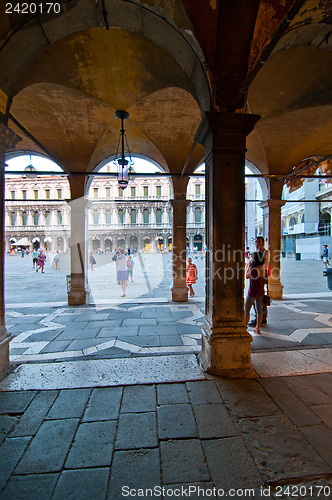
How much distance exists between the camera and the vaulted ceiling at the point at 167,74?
2545mm

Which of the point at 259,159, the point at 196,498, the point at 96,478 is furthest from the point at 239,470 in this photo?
the point at 259,159

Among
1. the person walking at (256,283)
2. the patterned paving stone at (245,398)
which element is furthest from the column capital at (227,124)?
the patterned paving stone at (245,398)

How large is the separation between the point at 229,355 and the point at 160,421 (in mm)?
1046

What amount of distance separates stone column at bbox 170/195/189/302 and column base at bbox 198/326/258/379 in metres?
3.95

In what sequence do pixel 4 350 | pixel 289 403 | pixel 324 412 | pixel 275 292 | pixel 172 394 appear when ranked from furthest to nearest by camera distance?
1. pixel 275 292
2. pixel 4 350
3. pixel 172 394
4. pixel 289 403
5. pixel 324 412

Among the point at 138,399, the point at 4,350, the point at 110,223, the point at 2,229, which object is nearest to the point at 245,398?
the point at 138,399

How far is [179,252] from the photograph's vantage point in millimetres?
6758

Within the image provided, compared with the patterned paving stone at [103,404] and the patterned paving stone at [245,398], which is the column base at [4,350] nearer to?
the patterned paving stone at [103,404]

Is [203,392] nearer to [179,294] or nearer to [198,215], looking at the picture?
[179,294]

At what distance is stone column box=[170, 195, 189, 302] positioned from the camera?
6.65 metres

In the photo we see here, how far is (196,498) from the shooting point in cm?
137

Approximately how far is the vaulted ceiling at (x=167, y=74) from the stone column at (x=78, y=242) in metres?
0.63

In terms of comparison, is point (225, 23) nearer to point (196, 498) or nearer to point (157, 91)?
point (157, 91)

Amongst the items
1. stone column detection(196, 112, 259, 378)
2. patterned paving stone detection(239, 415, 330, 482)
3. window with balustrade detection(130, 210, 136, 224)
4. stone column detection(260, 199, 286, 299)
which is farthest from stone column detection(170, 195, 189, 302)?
window with balustrade detection(130, 210, 136, 224)
